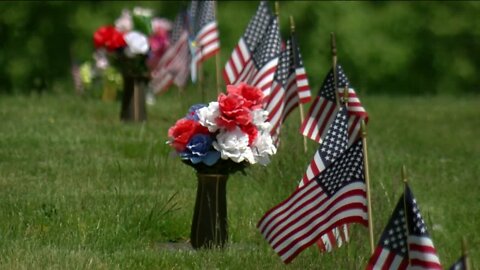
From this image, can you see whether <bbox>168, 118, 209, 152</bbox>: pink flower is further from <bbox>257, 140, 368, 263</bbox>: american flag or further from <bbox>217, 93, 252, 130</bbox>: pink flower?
<bbox>257, 140, 368, 263</bbox>: american flag

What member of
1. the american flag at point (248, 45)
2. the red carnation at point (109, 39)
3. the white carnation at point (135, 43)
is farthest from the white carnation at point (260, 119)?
the red carnation at point (109, 39)

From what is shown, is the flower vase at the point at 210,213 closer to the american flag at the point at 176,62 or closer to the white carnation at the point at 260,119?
the white carnation at the point at 260,119

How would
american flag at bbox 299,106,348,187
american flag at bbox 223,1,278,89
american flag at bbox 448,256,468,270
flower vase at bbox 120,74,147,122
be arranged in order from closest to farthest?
american flag at bbox 448,256,468,270, american flag at bbox 299,106,348,187, american flag at bbox 223,1,278,89, flower vase at bbox 120,74,147,122

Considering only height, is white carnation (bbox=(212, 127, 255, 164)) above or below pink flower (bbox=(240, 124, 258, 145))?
below

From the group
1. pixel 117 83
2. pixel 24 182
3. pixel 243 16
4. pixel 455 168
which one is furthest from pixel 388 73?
pixel 24 182

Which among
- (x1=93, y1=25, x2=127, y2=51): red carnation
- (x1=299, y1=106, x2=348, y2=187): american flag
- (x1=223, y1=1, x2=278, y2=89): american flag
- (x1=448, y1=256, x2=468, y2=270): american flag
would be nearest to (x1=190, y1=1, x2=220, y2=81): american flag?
(x1=93, y1=25, x2=127, y2=51): red carnation

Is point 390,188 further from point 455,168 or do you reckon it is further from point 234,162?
point 234,162

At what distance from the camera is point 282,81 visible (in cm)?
1146

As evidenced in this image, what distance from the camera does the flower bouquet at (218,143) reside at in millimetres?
8422

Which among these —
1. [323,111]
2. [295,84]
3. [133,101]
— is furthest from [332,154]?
[133,101]

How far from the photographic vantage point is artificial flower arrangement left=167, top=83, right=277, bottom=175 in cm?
841

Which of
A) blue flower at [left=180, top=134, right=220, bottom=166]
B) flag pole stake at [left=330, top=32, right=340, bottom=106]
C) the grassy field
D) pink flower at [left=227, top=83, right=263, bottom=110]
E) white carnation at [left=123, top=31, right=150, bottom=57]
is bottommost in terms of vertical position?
the grassy field

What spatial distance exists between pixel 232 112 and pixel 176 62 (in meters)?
6.64

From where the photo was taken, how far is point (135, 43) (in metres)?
14.0
